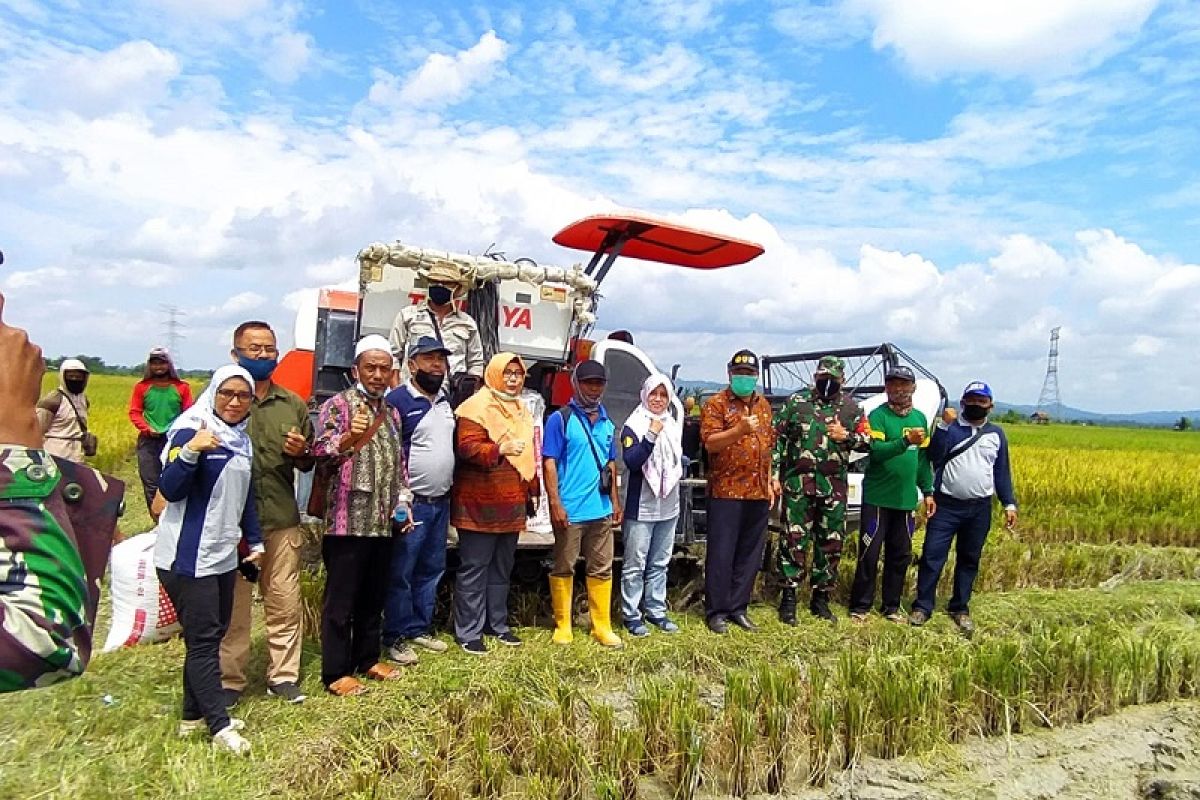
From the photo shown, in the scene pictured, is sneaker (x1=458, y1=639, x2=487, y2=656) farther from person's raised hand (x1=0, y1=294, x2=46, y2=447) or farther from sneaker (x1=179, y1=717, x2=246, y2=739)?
person's raised hand (x1=0, y1=294, x2=46, y2=447)

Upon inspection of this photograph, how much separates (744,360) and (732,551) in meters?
1.29

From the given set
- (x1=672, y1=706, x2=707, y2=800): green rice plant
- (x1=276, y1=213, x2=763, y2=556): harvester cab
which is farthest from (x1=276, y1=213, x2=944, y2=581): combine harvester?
(x1=672, y1=706, x2=707, y2=800): green rice plant

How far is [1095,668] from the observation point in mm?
4223

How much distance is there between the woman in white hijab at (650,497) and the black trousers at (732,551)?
0.31 metres

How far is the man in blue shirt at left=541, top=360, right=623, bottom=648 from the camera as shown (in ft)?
16.4

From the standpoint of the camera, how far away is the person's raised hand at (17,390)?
1.07m

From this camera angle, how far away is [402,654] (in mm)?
4531

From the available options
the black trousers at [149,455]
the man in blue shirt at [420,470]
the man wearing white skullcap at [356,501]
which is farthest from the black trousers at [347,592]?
the black trousers at [149,455]

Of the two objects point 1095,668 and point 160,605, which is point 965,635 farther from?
point 160,605

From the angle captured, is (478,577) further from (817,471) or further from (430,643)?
(817,471)

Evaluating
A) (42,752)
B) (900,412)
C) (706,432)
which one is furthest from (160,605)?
(900,412)

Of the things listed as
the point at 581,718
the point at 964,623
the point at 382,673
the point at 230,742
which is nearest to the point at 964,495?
the point at 964,623

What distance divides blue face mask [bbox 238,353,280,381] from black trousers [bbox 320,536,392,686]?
2.83ft

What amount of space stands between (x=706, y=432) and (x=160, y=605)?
3.44 meters
